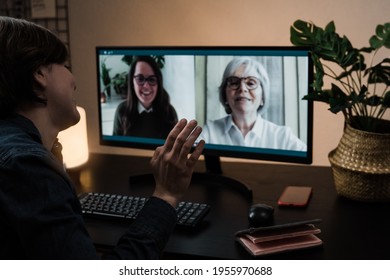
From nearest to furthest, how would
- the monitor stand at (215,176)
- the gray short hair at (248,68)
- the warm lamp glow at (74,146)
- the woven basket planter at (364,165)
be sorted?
the woven basket planter at (364,165)
the gray short hair at (248,68)
the monitor stand at (215,176)
the warm lamp glow at (74,146)

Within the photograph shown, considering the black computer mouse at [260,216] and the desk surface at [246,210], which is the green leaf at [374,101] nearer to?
the desk surface at [246,210]

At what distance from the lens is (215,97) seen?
4.87 ft

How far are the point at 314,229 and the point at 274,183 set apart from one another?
1.47 feet

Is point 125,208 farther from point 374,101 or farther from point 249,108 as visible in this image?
point 374,101

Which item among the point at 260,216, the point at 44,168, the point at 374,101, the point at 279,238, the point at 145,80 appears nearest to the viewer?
the point at 44,168

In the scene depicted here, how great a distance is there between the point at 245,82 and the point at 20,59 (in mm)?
715

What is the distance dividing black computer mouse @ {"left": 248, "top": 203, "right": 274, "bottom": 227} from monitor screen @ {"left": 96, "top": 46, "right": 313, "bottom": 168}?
0.86 feet

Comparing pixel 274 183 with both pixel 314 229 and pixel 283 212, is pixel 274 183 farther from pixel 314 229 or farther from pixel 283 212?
pixel 314 229

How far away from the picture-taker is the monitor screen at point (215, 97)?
4.57 feet

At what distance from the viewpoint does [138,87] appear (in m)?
1.57

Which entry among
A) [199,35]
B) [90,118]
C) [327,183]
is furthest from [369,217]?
[90,118]

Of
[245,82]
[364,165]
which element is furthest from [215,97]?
[364,165]

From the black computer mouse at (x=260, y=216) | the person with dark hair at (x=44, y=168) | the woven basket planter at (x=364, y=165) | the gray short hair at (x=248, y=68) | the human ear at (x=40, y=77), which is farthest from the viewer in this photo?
the gray short hair at (x=248, y=68)

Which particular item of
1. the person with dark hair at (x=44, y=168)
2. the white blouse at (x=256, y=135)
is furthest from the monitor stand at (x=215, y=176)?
the person with dark hair at (x=44, y=168)
